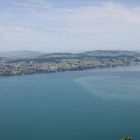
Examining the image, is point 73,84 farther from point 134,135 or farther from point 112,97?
point 134,135

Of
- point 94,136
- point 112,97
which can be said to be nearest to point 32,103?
point 112,97

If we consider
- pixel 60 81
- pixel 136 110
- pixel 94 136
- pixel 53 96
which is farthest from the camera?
pixel 60 81

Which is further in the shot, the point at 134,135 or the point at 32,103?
the point at 32,103

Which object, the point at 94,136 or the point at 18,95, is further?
the point at 18,95

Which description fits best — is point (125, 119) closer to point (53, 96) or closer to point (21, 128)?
point (21, 128)

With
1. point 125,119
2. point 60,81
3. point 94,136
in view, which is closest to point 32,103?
point 125,119

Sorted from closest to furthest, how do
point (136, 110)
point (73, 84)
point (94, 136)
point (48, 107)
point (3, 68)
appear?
point (94, 136) → point (136, 110) → point (48, 107) → point (73, 84) → point (3, 68)
